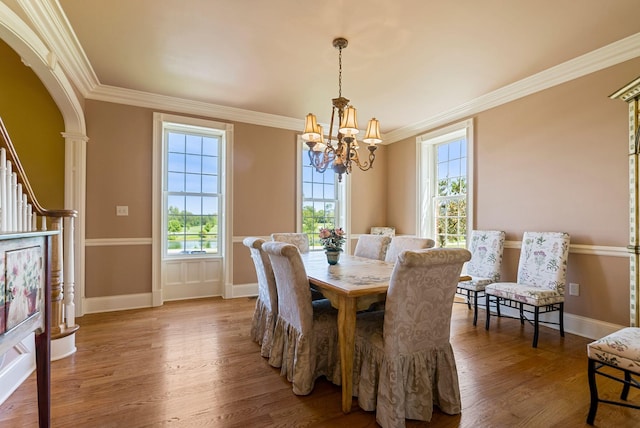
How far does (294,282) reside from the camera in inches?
79.7

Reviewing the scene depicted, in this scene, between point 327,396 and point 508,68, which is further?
point 508,68

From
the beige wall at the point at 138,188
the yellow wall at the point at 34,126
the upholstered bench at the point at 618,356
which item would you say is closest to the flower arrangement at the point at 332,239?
the upholstered bench at the point at 618,356

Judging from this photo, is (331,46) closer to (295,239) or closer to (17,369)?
(295,239)

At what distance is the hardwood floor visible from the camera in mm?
1766

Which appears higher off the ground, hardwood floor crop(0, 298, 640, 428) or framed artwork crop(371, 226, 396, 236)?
framed artwork crop(371, 226, 396, 236)

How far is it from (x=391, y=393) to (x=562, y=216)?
2.76 meters

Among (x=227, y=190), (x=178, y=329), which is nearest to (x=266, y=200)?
(x=227, y=190)

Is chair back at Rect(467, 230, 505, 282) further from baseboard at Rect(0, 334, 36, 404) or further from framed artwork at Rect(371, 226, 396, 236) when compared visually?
baseboard at Rect(0, 334, 36, 404)

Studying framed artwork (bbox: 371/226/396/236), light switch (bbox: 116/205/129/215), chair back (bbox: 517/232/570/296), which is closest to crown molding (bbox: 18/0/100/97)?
light switch (bbox: 116/205/129/215)

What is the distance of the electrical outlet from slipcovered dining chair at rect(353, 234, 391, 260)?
6.06 ft

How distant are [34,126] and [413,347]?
4231 millimetres

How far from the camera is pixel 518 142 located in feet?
11.8

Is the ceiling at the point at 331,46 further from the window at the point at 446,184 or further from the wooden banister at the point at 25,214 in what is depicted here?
the wooden banister at the point at 25,214

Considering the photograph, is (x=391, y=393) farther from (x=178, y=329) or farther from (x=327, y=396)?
(x=178, y=329)
